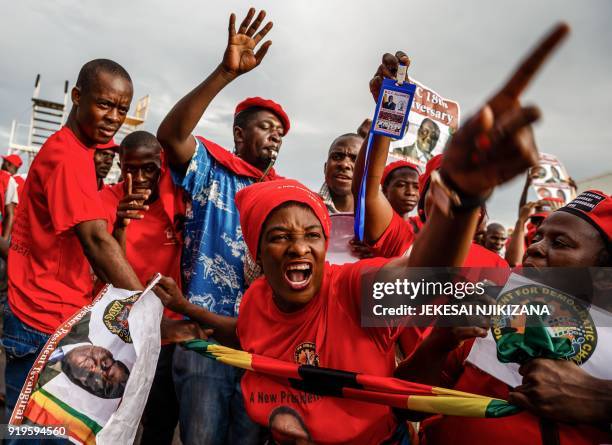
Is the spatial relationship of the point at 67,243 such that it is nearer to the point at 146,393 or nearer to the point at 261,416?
the point at 146,393

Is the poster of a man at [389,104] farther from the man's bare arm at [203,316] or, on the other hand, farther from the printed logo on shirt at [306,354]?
the man's bare arm at [203,316]

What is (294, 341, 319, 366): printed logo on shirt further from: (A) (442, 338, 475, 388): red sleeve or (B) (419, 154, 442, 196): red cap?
(B) (419, 154, 442, 196): red cap

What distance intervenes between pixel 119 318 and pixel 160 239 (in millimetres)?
876

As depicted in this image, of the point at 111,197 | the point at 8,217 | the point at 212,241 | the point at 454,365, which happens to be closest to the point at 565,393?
the point at 454,365

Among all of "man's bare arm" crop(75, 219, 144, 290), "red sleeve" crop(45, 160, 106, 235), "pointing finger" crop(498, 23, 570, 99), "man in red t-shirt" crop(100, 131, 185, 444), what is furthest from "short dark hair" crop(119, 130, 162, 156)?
"pointing finger" crop(498, 23, 570, 99)

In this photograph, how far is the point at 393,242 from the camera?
2.29 m

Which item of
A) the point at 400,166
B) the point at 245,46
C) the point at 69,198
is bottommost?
the point at 69,198

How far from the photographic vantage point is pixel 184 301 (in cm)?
→ 224

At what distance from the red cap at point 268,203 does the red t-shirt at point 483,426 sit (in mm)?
726

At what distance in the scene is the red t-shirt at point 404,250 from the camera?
1.79m

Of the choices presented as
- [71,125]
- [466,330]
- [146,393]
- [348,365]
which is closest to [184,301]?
[146,393]

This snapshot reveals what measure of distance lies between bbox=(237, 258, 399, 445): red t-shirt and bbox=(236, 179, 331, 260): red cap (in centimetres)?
26

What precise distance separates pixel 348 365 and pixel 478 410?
0.45m

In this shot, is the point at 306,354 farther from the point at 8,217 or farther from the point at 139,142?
the point at 8,217
